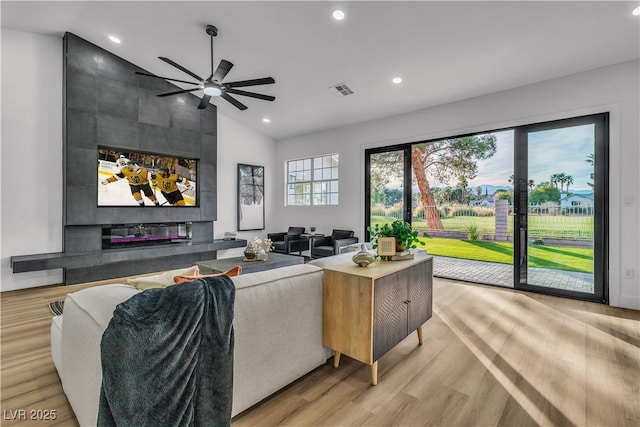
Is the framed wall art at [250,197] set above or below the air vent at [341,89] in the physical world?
below

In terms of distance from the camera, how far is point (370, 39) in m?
3.46

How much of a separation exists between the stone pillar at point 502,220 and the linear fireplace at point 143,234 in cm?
552

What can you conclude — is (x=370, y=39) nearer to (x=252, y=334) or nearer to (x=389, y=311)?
(x=389, y=311)

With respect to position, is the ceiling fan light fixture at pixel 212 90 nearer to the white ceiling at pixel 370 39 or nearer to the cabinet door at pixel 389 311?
the white ceiling at pixel 370 39

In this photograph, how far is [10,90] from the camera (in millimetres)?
4109

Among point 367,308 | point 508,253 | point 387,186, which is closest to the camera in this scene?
point 367,308

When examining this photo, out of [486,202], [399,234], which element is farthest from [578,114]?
[399,234]

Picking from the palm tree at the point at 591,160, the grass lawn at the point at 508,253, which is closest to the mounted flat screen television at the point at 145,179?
the grass lawn at the point at 508,253

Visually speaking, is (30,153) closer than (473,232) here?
Yes

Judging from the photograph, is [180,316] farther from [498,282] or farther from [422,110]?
[422,110]

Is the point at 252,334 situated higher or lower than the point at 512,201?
lower

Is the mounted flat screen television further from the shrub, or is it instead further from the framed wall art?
the shrub

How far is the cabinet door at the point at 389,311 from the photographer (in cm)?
189

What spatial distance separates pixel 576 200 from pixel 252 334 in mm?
4422
